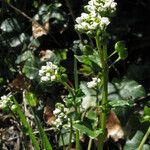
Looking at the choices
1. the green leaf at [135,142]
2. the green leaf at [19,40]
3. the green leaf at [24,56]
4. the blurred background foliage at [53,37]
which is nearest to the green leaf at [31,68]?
the blurred background foliage at [53,37]

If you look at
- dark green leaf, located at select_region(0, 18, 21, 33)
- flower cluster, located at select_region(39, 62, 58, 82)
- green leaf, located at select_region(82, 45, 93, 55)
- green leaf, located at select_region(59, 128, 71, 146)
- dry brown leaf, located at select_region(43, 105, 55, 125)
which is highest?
dark green leaf, located at select_region(0, 18, 21, 33)

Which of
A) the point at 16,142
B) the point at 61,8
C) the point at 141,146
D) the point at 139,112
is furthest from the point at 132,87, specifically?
the point at 61,8

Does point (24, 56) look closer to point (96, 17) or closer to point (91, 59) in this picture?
point (91, 59)

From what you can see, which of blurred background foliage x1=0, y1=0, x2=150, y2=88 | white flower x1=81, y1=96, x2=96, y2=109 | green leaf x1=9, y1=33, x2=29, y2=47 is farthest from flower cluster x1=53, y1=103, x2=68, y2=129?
green leaf x1=9, y1=33, x2=29, y2=47

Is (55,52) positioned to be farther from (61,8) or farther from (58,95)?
(61,8)

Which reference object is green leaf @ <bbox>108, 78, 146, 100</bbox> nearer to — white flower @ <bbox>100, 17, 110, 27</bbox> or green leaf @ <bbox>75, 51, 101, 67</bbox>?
green leaf @ <bbox>75, 51, 101, 67</bbox>

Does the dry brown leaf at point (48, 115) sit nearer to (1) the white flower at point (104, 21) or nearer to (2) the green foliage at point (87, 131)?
(2) the green foliage at point (87, 131)
